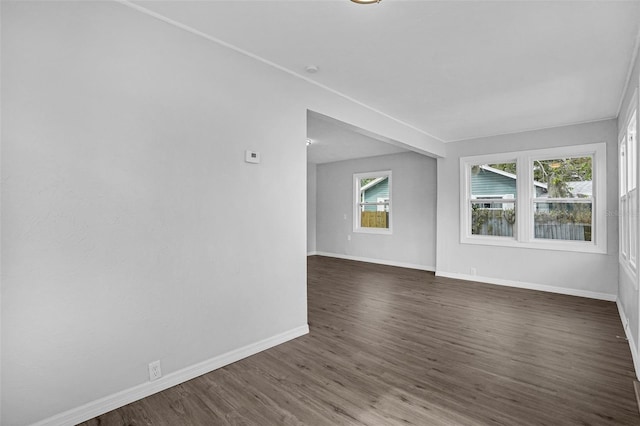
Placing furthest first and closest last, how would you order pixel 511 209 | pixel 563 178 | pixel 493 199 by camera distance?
1. pixel 493 199
2. pixel 511 209
3. pixel 563 178

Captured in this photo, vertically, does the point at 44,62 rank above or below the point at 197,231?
above

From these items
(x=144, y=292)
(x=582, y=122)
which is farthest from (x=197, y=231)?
(x=582, y=122)

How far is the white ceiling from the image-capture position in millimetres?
2201

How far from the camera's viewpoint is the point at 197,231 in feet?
8.18

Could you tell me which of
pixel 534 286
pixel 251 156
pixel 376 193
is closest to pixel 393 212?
pixel 376 193

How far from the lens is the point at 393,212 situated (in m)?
7.51

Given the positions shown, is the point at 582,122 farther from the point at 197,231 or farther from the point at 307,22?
the point at 197,231

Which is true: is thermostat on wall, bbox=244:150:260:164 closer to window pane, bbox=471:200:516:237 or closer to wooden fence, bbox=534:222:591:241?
window pane, bbox=471:200:516:237

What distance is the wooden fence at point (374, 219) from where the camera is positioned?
7766 millimetres

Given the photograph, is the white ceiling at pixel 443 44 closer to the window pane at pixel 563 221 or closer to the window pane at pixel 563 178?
the window pane at pixel 563 178

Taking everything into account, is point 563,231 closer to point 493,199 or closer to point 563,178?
point 563,178

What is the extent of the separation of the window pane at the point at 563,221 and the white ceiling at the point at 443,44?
1560mm

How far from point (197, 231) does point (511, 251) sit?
16.6ft

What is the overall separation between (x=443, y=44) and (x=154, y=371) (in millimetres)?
A: 3236
